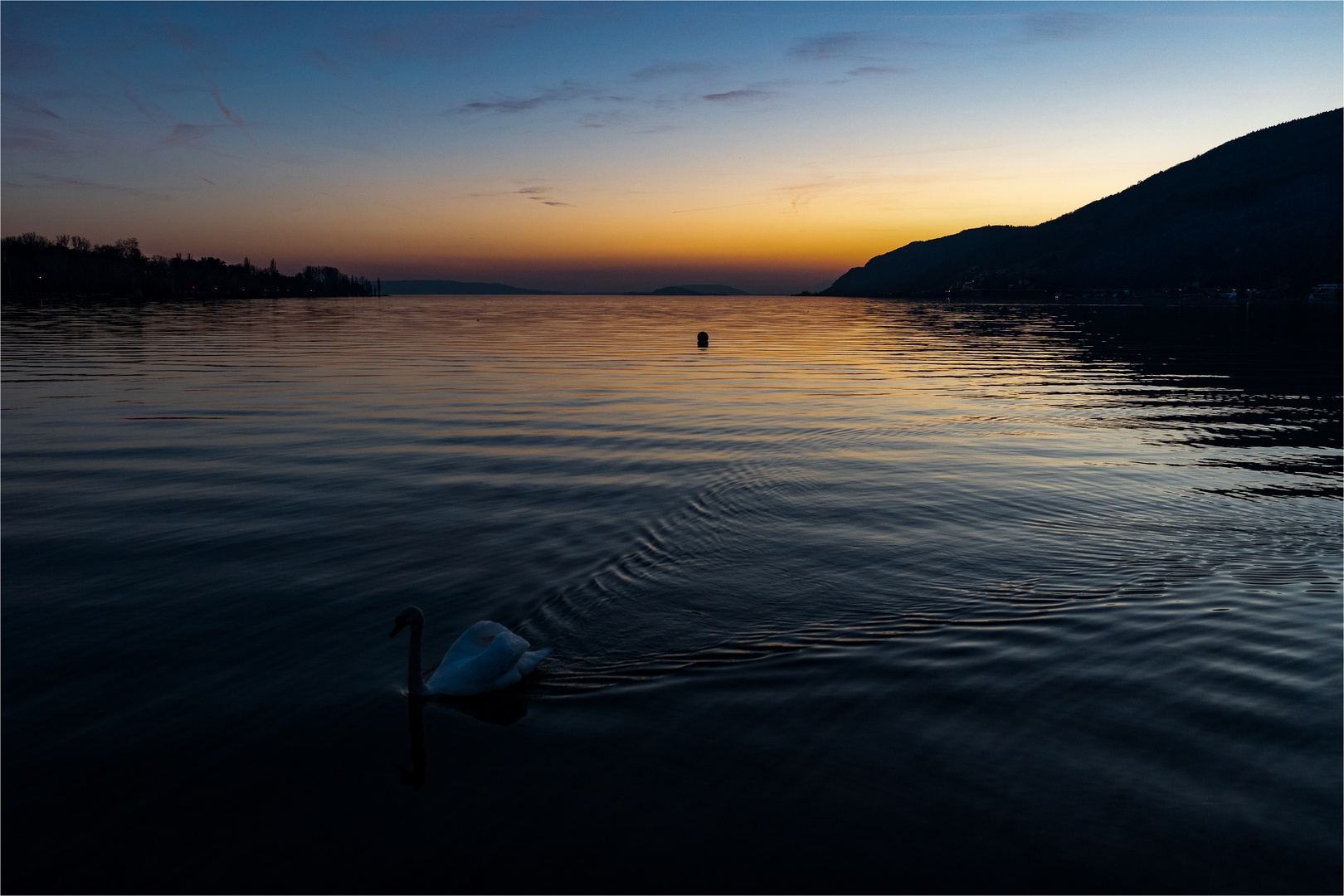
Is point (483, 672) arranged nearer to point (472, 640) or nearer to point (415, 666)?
point (472, 640)

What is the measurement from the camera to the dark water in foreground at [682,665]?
661 centimetres

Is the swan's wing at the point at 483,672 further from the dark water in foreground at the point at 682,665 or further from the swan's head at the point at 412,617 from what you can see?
the swan's head at the point at 412,617

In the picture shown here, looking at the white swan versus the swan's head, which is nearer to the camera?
the white swan

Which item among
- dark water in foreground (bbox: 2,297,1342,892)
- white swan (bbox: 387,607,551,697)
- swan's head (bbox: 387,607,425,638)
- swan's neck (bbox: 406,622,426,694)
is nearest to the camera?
dark water in foreground (bbox: 2,297,1342,892)

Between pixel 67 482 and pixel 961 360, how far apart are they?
1944 inches

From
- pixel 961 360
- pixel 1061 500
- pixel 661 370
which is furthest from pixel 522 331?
→ pixel 1061 500

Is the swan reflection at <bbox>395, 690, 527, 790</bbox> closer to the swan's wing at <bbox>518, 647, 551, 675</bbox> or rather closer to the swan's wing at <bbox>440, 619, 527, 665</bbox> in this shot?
the swan's wing at <bbox>518, 647, 551, 675</bbox>

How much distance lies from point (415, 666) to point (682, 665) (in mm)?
3112

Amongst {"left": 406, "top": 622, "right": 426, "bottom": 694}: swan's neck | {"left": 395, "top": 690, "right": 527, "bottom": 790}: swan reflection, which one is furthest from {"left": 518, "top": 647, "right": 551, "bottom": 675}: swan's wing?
{"left": 406, "top": 622, "right": 426, "bottom": 694}: swan's neck

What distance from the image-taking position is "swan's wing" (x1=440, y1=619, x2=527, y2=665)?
9258mm

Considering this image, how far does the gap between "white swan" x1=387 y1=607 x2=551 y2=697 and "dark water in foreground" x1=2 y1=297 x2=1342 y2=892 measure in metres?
0.27

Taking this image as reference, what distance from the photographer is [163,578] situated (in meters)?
12.5

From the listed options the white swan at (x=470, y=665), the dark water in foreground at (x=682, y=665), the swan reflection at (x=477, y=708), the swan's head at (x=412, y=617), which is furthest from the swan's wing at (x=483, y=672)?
the swan's head at (x=412, y=617)

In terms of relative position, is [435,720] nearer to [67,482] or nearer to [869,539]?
[869,539]
